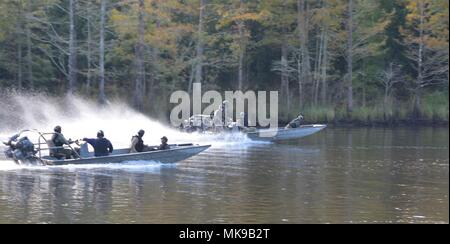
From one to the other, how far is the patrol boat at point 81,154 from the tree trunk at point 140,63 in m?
22.8

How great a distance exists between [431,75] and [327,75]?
6997mm

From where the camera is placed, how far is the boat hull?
95.3 ft

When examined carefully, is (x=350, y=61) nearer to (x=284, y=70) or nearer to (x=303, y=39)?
(x=303, y=39)

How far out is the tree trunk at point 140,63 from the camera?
53469 mm

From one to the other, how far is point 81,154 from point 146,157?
2.25m

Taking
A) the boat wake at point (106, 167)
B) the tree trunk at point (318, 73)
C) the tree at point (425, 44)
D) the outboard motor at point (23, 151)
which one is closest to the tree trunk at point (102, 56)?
the tree trunk at point (318, 73)

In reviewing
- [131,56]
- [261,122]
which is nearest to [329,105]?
[261,122]

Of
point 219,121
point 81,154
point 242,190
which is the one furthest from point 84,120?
point 242,190

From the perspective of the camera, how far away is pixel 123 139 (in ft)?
138

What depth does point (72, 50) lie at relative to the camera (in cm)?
5291

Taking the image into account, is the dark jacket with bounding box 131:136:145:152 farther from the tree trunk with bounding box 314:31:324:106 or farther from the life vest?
the tree trunk with bounding box 314:31:324:106

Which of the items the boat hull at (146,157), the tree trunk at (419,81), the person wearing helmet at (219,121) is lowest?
the boat hull at (146,157)

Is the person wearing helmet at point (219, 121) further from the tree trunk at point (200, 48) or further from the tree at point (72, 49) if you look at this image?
the tree at point (72, 49)
